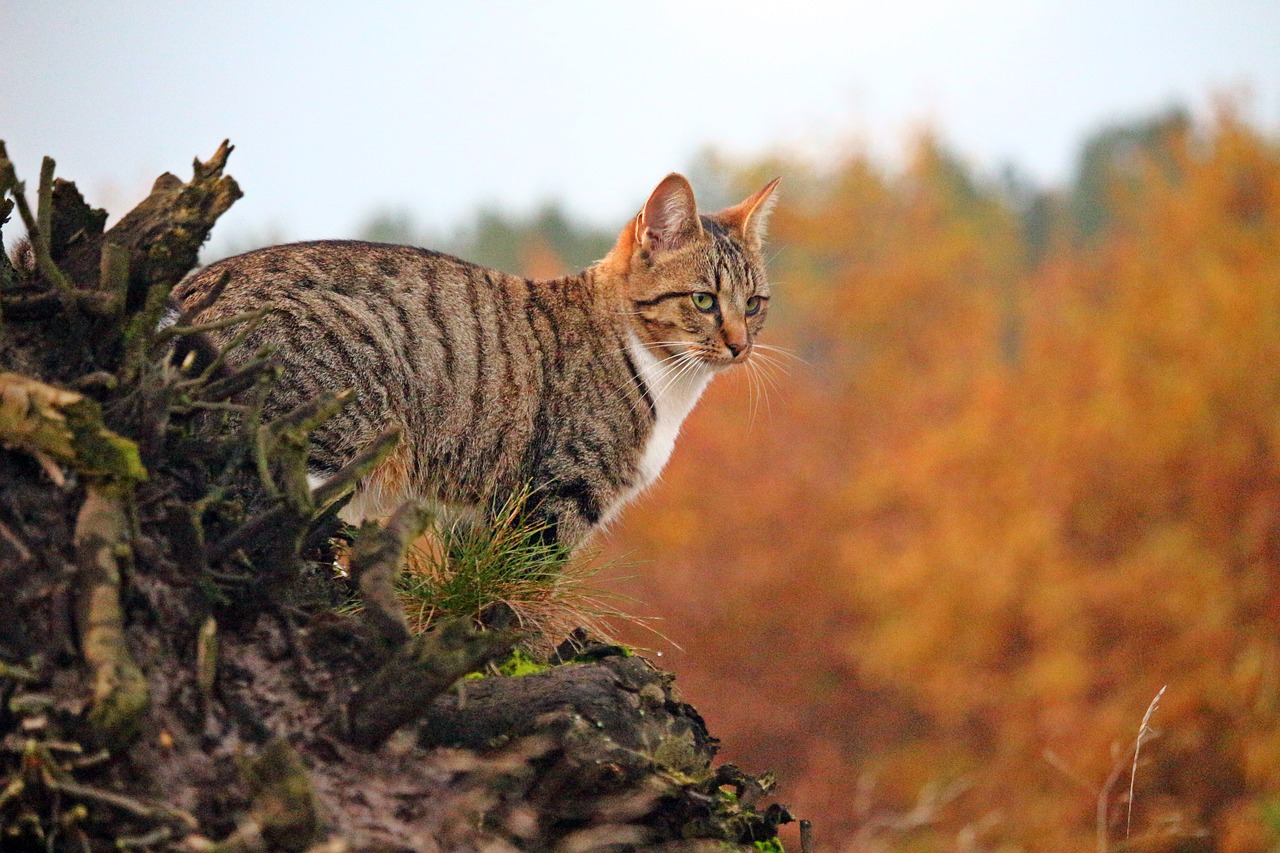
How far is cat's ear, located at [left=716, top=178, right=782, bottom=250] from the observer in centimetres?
542

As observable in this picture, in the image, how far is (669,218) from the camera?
4938 millimetres

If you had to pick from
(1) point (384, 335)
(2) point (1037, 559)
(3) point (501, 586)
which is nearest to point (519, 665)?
(3) point (501, 586)

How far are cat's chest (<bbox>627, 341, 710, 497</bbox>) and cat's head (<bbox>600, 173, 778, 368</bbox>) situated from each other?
6cm

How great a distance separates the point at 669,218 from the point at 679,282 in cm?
28

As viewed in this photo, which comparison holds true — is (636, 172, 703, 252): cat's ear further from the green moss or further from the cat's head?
the green moss

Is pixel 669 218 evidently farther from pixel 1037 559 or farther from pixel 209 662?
pixel 1037 559

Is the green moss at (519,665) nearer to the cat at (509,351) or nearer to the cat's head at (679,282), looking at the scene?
the cat at (509,351)

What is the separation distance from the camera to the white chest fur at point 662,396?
15.3 feet

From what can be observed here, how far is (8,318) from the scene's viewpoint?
2.31 metres

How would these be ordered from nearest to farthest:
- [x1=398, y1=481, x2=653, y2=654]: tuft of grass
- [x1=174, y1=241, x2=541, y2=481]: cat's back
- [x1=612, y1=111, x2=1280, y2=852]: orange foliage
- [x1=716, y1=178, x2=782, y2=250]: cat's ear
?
[x1=398, y1=481, x2=653, y2=654]: tuft of grass, [x1=174, y1=241, x2=541, y2=481]: cat's back, [x1=716, y1=178, x2=782, y2=250]: cat's ear, [x1=612, y1=111, x2=1280, y2=852]: orange foliage

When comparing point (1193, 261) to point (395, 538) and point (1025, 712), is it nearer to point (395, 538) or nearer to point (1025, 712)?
point (1025, 712)

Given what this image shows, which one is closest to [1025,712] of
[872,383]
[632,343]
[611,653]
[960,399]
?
[960,399]

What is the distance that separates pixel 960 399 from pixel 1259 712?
24.5 ft

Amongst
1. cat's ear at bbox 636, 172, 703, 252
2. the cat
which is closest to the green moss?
the cat
